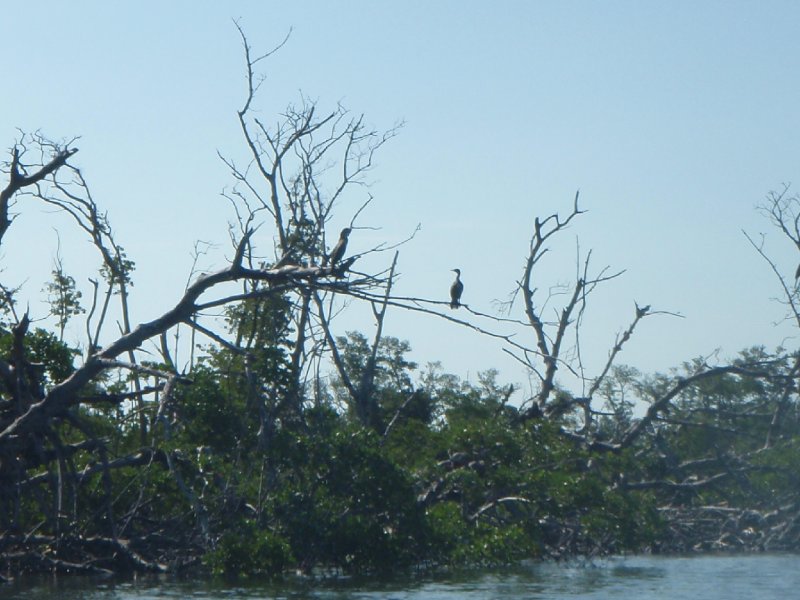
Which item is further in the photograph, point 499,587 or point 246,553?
point 499,587

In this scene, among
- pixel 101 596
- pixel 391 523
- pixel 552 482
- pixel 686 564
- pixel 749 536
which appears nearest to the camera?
pixel 101 596

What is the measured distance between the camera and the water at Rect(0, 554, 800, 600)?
1526 centimetres

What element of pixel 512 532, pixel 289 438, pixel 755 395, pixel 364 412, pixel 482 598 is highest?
pixel 755 395

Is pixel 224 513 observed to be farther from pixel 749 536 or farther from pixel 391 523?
pixel 749 536

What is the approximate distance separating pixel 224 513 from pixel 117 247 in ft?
37.9

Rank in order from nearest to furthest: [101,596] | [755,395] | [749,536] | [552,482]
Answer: [101,596] → [552,482] → [749,536] → [755,395]

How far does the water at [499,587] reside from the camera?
15258 millimetres

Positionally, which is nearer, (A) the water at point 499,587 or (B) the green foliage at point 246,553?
(A) the water at point 499,587

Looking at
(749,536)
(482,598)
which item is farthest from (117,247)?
(749,536)

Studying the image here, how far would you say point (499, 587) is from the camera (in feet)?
55.8

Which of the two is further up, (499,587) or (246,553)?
(246,553)

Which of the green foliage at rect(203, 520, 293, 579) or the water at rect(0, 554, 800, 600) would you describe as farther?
the green foliage at rect(203, 520, 293, 579)

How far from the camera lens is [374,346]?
26.4m

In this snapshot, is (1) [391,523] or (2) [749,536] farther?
(2) [749,536]
